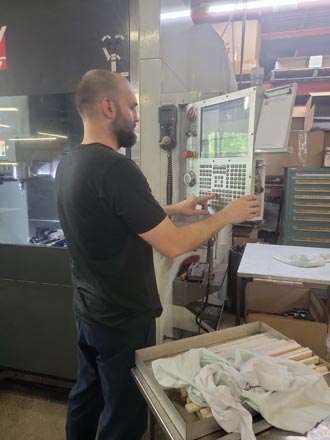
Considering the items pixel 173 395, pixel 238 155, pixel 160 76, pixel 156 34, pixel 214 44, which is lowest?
pixel 173 395

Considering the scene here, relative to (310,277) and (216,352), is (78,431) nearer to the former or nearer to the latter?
(216,352)

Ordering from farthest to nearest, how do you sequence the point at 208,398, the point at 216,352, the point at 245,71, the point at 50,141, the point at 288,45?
the point at 288,45, the point at 245,71, the point at 50,141, the point at 216,352, the point at 208,398

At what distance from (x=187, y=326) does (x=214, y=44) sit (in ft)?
5.55

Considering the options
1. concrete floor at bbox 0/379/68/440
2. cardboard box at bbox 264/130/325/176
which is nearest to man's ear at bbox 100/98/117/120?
concrete floor at bbox 0/379/68/440

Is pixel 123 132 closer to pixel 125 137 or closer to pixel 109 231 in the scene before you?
pixel 125 137

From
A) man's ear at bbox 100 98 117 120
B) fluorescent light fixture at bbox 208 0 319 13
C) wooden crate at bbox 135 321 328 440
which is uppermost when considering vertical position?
fluorescent light fixture at bbox 208 0 319 13

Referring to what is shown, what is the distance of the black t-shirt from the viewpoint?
95cm

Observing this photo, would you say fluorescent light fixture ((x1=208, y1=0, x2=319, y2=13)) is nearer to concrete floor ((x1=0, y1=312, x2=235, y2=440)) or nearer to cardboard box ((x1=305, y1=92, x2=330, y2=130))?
cardboard box ((x1=305, y1=92, x2=330, y2=130))

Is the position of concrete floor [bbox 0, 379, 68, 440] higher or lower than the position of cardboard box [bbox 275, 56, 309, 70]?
lower

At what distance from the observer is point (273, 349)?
0.95m

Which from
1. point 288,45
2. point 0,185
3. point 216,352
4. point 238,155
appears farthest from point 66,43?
point 288,45

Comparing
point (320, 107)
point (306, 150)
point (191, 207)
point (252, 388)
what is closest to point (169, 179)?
point (191, 207)

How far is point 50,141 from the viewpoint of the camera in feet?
5.47

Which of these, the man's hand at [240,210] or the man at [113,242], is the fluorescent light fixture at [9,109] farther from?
the man's hand at [240,210]
